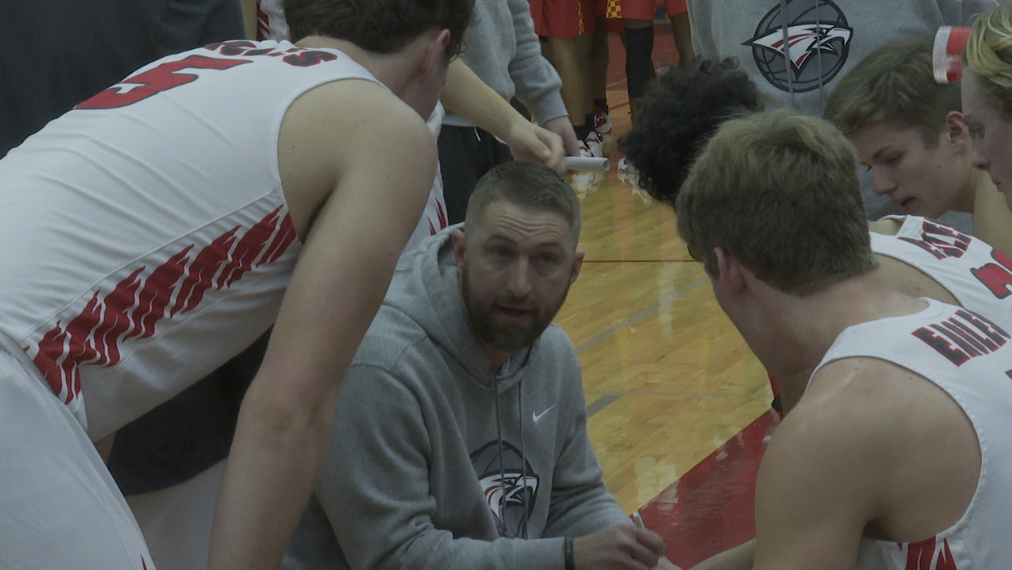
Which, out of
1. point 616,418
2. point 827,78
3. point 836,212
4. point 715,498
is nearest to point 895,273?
point 836,212

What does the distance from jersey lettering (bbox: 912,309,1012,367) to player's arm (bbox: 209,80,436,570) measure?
627 millimetres

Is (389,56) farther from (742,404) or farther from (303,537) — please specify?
(742,404)

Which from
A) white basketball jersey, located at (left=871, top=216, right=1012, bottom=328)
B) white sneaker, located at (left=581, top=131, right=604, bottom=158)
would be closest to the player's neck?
white basketball jersey, located at (left=871, top=216, right=1012, bottom=328)

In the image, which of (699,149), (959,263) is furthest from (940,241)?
(699,149)

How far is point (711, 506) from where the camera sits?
3.44 metres

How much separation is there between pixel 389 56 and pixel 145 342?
20.9 inches

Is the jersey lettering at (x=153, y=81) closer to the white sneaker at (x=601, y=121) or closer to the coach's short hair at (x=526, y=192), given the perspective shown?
the coach's short hair at (x=526, y=192)

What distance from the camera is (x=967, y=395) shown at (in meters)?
1.45

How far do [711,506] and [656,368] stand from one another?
4.33 ft

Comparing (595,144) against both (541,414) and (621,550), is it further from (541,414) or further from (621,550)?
(621,550)

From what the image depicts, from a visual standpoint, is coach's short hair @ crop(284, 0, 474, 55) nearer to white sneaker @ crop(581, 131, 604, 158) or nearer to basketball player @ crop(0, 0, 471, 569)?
basketball player @ crop(0, 0, 471, 569)

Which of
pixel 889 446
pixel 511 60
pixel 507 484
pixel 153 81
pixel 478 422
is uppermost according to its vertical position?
pixel 153 81

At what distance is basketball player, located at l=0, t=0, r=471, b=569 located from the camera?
1.35 metres

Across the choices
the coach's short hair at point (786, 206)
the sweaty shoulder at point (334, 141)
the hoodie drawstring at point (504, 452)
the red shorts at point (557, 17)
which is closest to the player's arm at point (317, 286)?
the sweaty shoulder at point (334, 141)
